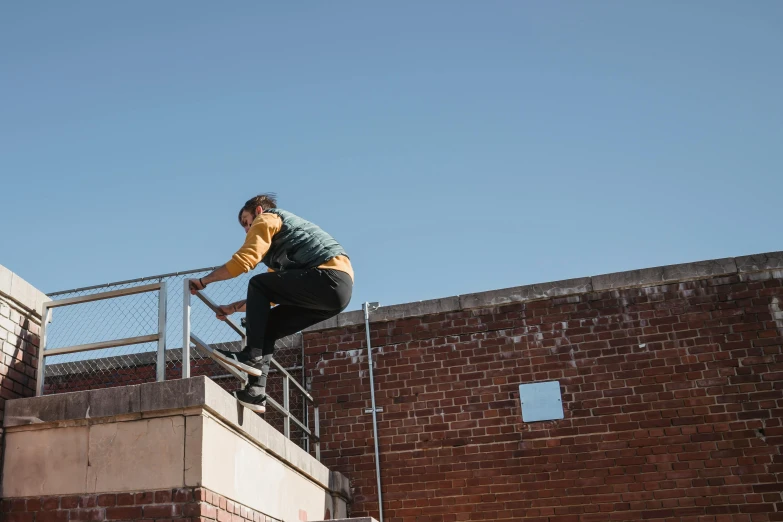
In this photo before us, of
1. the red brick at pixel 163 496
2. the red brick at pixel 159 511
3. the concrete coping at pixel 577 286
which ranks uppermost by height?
the concrete coping at pixel 577 286

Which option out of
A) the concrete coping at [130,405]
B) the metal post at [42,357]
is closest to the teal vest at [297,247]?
the concrete coping at [130,405]

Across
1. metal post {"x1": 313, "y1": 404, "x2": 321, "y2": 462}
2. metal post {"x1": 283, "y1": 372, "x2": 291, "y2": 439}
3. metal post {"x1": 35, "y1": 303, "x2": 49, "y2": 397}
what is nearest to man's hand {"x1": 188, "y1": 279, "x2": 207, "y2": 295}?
metal post {"x1": 35, "y1": 303, "x2": 49, "y2": 397}

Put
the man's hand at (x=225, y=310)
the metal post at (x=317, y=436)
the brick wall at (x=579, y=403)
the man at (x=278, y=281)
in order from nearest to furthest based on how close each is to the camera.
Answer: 1. the man at (x=278, y=281)
2. the man's hand at (x=225, y=310)
3. the brick wall at (x=579, y=403)
4. the metal post at (x=317, y=436)

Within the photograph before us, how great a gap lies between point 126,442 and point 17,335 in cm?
130

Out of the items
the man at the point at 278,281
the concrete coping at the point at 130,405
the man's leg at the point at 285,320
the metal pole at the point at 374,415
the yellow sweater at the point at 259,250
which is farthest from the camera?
the metal pole at the point at 374,415

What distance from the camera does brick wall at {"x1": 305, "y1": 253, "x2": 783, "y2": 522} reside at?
8500 millimetres

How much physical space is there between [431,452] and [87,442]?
4165 millimetres

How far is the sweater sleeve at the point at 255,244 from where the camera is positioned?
603 centimetres

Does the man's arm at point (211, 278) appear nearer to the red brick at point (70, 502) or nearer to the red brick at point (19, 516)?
the red brick at point (70, 502)

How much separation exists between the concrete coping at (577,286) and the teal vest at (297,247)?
325 cm

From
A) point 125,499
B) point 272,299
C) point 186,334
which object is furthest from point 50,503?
point 272,299

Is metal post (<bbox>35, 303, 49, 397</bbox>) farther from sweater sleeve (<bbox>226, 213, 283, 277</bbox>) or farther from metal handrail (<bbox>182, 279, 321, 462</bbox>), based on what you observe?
sweater sleeve (<bbox>226, 213, 283, 277</bbox>)

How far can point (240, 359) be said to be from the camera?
20.2ft

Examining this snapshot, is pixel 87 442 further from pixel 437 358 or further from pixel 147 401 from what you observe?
pixel 437 358
